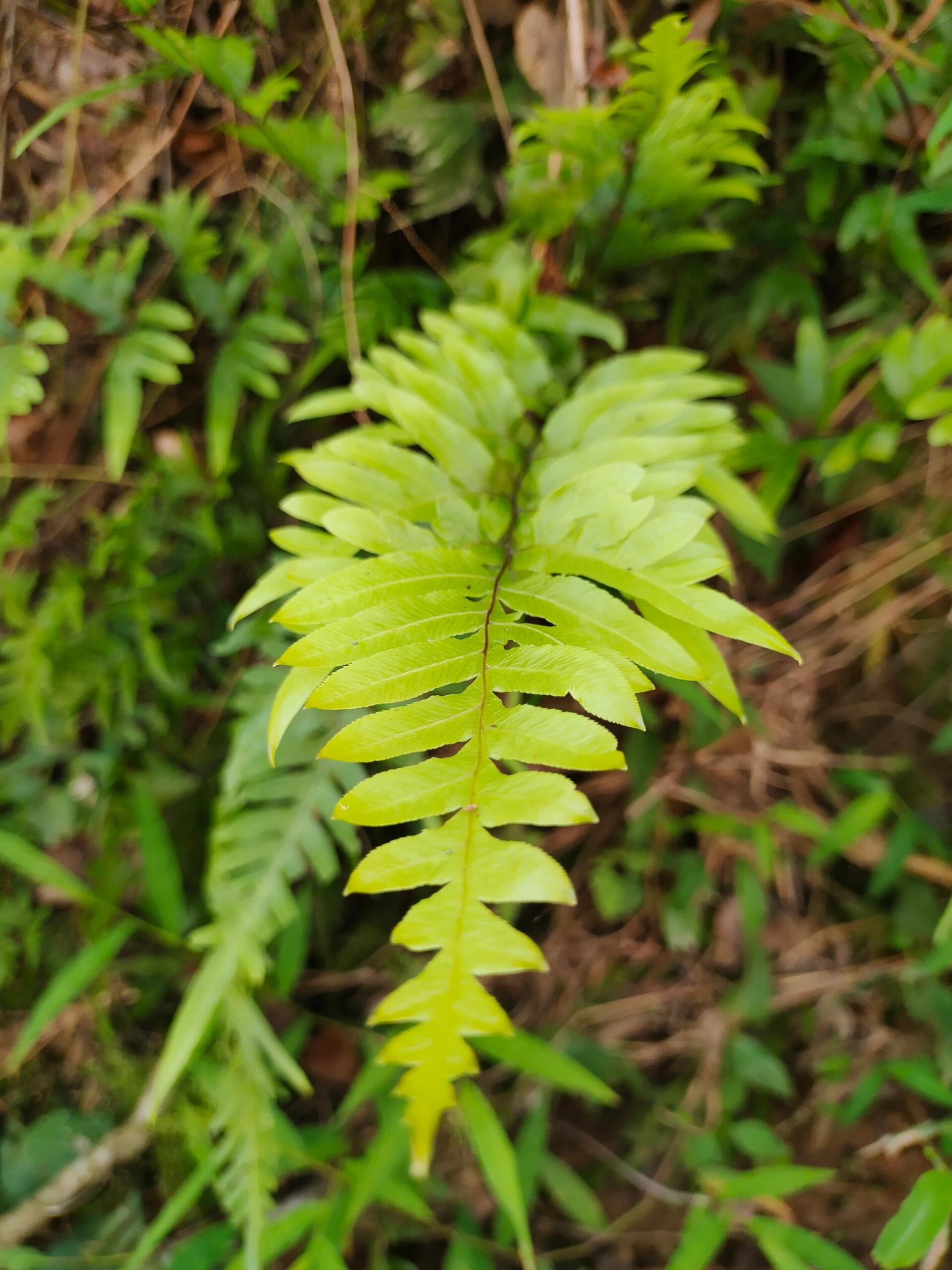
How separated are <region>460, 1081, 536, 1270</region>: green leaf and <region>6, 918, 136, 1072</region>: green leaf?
689 mm

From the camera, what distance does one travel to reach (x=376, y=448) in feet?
3.12

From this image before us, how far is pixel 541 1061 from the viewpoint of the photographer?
4.32 ft

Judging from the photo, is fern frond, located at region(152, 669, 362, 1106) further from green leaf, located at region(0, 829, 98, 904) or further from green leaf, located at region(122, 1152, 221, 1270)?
green leaf, located at region(0, 829, 98, 904)

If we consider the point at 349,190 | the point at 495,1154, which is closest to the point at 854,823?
the point at 495,1154

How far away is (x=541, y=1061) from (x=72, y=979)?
843 mm

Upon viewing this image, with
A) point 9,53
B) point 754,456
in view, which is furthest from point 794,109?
point 9,53

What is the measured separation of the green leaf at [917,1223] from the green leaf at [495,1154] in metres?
0.51

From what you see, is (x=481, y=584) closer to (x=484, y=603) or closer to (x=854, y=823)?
(x=484, y=603)

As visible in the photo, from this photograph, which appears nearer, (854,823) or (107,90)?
(107,90)

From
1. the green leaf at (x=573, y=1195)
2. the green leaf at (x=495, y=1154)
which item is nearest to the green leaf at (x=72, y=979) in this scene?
the green leaf at (x=495, y=1154)

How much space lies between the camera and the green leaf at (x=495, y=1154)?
3.80ft

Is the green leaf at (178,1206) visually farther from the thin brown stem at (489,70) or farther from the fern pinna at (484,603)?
the thin brown stem at (489,70)

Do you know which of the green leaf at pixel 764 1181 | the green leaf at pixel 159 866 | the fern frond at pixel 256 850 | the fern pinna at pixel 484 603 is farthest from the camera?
the green leaf at pixel 159 866

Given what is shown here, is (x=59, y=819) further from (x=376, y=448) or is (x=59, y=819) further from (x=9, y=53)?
→ (x=9, y=53)
